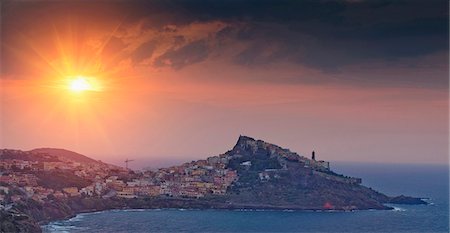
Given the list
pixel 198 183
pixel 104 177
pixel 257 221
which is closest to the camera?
pixel 257 221

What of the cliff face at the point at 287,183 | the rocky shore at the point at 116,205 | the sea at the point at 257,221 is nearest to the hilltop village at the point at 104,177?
the cliff face at the point at 287,183

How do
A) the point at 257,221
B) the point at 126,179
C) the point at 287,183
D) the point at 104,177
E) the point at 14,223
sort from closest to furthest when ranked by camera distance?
the point at 14,223, the point at 257,221, the point at 104,177, the point at 126,179, the point at 287,183

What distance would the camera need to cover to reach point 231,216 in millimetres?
15281

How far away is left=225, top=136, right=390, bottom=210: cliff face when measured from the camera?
1727 centimetres

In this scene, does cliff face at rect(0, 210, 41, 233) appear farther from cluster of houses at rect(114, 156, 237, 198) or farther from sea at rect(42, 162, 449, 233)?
cluster of houses at rect(114, 156, 237, 198)

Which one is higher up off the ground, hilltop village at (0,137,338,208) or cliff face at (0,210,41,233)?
hilltop village at (0,137,338,208)

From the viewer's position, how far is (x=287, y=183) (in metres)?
18.2

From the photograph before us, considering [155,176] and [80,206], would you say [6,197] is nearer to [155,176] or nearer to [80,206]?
[80,206]

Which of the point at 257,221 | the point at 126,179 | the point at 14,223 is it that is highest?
the point at 126,179

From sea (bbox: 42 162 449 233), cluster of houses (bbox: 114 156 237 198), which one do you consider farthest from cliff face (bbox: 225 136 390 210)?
sea (bbox: 42 162 449 233)

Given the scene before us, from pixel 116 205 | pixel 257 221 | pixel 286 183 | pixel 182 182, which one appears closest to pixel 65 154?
pixel 116 205

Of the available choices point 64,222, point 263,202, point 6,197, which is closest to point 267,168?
point 263,202

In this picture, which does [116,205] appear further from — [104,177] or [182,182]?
[182,182]

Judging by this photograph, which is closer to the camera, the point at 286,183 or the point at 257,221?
the point at 257,221
